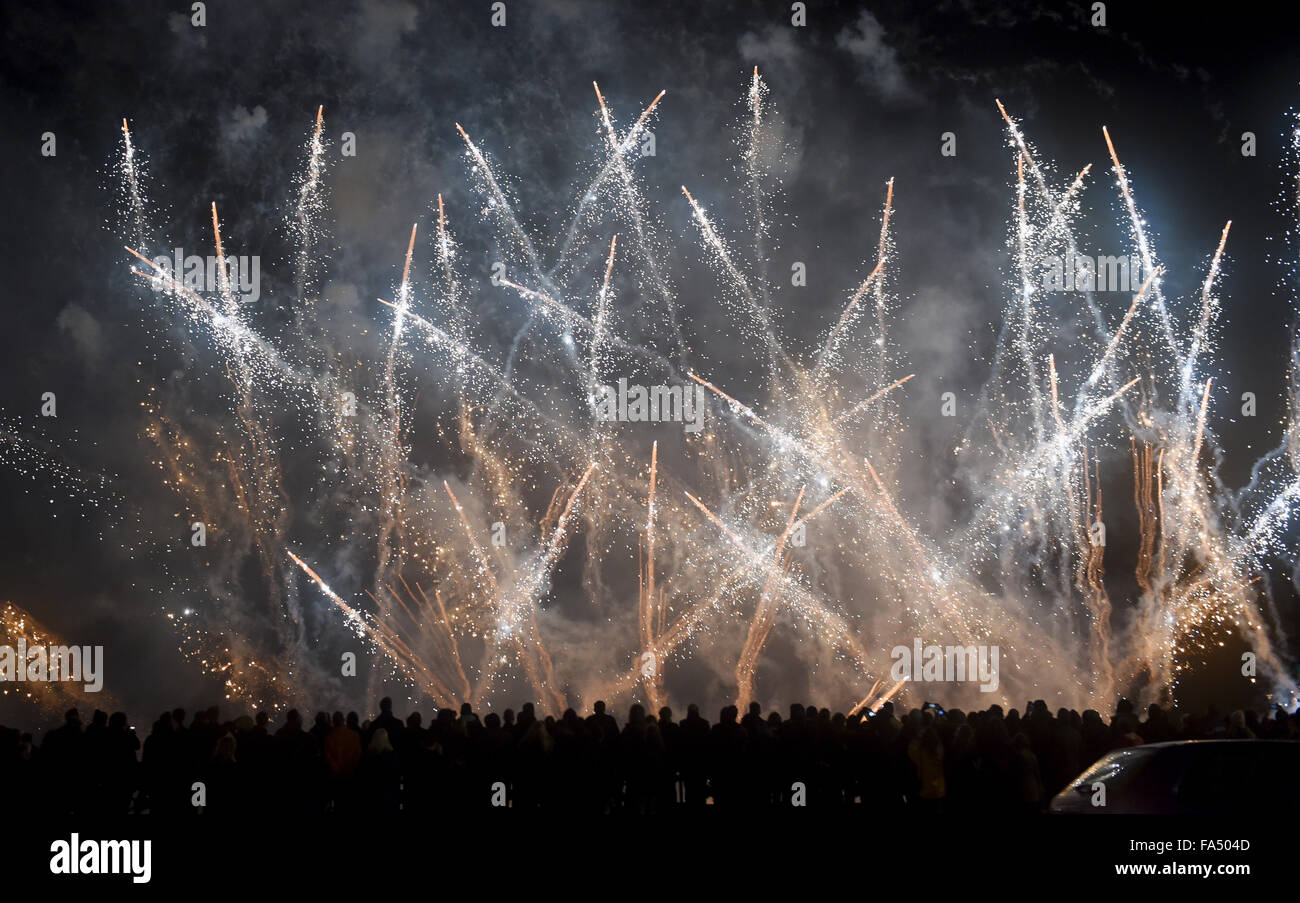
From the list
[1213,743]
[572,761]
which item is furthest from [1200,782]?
[572,761]

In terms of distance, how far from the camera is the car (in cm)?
670

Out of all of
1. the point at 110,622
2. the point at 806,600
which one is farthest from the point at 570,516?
the point at 110,622

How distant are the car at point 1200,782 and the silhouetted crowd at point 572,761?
304 centimetres

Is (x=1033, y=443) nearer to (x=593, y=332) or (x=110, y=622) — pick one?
(x=593, y=332)

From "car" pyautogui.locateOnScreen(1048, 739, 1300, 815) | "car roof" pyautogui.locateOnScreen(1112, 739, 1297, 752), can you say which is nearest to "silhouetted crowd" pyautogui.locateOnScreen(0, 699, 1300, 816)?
"car roof" pyautogui.locateOnScreen(1112, 739, 1297, 752)

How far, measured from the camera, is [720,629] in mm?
32406

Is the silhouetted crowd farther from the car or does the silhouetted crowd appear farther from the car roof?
the car

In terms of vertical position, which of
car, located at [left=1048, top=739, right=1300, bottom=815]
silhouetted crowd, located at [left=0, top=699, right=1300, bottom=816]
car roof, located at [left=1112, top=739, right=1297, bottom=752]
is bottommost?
silhouetted crowd, located at [left=0, top=699, right=1300, bottom=816]

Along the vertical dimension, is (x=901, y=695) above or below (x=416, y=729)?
below

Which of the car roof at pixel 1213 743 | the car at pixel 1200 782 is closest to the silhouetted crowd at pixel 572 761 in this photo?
the car roof at pixel 1213 743

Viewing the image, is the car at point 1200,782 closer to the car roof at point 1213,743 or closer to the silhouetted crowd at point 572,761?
the car roof at point 1213,743

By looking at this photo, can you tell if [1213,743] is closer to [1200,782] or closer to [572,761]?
[1200,782]

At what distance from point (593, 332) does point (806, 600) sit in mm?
11063

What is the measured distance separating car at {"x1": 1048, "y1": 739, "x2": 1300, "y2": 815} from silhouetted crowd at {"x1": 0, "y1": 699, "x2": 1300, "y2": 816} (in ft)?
9.97
